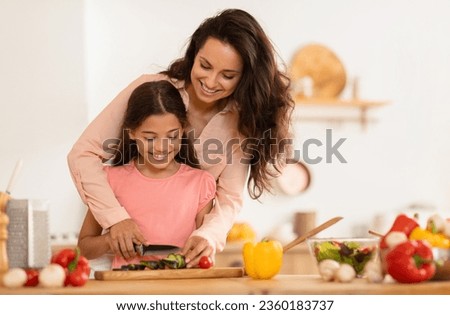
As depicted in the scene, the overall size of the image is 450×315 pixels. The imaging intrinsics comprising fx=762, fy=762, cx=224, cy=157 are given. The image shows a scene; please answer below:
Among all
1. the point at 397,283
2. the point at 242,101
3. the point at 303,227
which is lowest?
the point at 303,227

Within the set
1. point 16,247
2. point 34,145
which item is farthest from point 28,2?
point 16,247

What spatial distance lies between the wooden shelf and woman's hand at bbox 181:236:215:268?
212 cm

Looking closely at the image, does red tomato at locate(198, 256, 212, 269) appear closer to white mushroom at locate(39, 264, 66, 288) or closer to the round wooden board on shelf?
white mushroom at locate(39, 264, 66, 288)

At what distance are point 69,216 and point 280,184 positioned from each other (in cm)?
101

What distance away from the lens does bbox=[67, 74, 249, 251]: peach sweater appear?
66.1 inches

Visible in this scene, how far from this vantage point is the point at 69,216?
3373mm

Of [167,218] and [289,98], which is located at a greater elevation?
[289,98]

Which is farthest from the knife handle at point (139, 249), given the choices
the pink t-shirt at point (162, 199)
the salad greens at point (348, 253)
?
the salad greens at point (348, 253)

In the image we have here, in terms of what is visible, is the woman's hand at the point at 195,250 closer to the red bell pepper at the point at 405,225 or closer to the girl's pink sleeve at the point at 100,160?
the girl's pink sleeve at the point at 100,160

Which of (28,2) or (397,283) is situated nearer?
(397,283)

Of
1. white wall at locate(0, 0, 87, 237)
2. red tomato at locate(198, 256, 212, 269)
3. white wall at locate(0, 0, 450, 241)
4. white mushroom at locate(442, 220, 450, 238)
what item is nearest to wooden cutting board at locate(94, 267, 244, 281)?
red tomato at locate(198, 256, 212, 269)

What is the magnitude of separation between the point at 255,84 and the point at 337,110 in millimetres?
2111

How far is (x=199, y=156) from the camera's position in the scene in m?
1.82

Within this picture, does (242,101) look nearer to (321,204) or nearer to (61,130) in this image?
(61,130)
